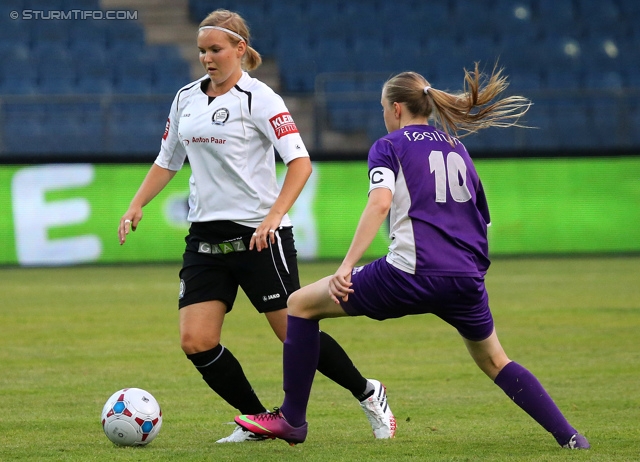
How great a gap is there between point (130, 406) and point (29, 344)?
4.36 metres

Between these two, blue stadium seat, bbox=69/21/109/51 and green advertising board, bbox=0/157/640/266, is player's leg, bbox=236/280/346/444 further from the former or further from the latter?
blue stadium seat, bbox=69/21/109/51

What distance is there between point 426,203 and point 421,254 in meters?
0.22

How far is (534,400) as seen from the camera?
15.6ft

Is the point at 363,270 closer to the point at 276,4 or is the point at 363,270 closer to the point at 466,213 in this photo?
the point at 466,213

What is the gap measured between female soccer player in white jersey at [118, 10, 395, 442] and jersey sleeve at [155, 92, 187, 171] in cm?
12

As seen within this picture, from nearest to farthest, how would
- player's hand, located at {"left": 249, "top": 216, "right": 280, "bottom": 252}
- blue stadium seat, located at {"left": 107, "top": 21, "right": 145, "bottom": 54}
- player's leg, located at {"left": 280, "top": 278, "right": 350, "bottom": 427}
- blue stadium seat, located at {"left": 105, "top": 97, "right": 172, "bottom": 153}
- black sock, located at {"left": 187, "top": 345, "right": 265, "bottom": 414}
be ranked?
player's leg, located at {"left": 280, "top": 278, "right": 350, "bottom": 427}, player's hand, located at {"left": 249, "top": 216, "right": 280, "bottom": 252}, black sock, located at {"left": 187, "top": 345, "right": 265, "bottom": 414}, blue stadium seat, located at {"left": 105, "top": 97, "right": 172, "bottom": 153}, blue stadium seat, located at {"left": 107, "top": 21, "right": 145, "bottom": 54}

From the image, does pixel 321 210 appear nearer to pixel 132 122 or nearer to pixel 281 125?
pixel 132 122

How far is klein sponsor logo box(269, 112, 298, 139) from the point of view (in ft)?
16.6

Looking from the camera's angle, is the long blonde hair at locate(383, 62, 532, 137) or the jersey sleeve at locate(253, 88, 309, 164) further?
the jersey sleeve at locate(253, 88, 309, 164)

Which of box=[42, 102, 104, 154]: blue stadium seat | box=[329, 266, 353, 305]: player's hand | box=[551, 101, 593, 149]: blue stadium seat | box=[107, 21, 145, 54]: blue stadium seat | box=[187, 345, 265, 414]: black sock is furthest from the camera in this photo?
box=[107, 21, 145, 54]: blue stadium seat

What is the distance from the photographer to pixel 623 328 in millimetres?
9688

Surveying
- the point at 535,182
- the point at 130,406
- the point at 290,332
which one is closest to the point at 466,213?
the point at 290,332

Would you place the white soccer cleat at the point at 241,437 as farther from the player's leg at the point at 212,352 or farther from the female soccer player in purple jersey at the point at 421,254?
the female soccer player in purple jersey at the point at 421,254

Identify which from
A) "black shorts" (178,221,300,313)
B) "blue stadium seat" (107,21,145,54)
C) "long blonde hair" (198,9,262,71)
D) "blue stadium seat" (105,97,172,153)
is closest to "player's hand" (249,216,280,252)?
"black shorts" (178,221,300,313)
